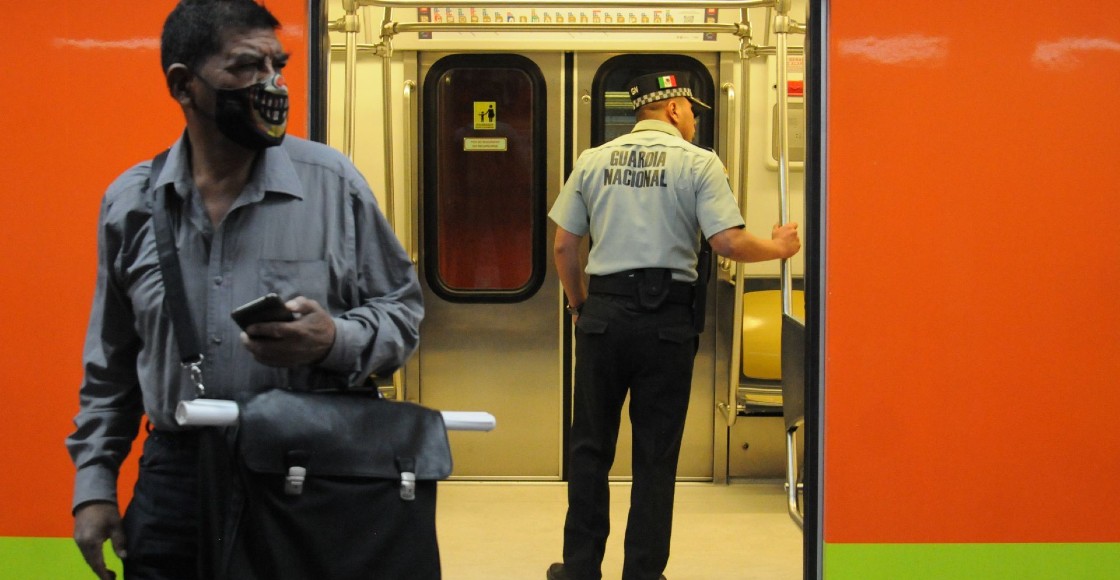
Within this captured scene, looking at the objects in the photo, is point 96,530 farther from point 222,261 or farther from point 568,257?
point 568,257

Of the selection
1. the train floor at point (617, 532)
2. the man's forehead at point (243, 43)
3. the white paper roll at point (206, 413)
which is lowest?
the train floor at point (617, 532)

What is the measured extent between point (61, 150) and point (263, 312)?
58.9 inches

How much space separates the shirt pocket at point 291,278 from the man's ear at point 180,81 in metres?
0.28

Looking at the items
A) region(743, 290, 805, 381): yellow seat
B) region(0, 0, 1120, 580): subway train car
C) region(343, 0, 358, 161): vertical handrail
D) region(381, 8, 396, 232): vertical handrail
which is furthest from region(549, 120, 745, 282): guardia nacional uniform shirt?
region(743, 290, 805, 381): yellow seat

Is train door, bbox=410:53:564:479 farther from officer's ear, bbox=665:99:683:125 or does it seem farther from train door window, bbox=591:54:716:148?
officer's ear, bbox=665:99:683:125

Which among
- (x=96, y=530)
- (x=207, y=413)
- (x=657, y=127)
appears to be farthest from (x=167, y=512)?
(x=657, y=127)

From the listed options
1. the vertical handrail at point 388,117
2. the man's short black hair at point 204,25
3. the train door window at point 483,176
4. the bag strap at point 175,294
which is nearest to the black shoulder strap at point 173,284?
the bag strap at point 175,294

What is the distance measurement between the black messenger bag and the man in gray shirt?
0.08 meters

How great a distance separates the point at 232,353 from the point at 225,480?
7.9 inches

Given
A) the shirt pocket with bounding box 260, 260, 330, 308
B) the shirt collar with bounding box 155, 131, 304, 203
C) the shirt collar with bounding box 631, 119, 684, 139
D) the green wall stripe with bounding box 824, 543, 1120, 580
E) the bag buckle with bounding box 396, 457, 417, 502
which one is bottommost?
the green wall stripe with bounding box 824, 543, 1120, 580

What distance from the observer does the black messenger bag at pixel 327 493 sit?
1576 mm

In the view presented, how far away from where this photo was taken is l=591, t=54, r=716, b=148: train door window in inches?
194

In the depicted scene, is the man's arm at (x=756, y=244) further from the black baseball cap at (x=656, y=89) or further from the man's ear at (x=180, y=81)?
the man's ear at (x=180, y=81)

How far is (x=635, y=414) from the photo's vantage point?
11.6 ft
